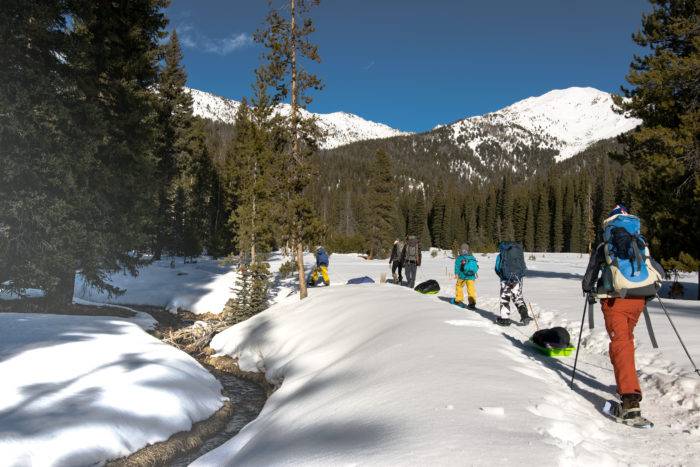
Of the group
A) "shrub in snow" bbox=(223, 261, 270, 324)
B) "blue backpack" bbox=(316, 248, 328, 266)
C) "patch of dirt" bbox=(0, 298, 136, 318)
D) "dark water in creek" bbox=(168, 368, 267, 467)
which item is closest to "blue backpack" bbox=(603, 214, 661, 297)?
"dark water in creek" bbox=(168, 368, 267, 467)

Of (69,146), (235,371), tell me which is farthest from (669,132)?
(69,146)

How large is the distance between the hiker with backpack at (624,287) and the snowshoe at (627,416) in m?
0.04

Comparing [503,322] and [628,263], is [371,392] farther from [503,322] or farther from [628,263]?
[503,322]

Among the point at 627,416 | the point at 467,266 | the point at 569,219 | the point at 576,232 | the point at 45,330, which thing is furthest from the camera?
the point at 569,219

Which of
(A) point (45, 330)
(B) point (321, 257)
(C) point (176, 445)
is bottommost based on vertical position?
(C) point (176, 445)

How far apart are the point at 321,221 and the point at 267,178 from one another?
259 centimetres

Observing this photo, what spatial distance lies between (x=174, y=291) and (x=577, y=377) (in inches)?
895

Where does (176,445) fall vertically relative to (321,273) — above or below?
below

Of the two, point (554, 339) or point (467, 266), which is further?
point (467, 266)

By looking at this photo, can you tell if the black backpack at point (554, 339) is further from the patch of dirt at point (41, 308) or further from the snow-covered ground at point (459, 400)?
the patch of dirt at point (41, 308)

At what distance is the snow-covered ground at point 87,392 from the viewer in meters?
6.13

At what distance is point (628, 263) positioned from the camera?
5.13 meters

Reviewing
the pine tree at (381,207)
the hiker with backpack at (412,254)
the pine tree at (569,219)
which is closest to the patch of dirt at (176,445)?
the hiker with backpack at (412,254)

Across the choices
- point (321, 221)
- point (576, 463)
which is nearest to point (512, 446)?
point (576, 463)
